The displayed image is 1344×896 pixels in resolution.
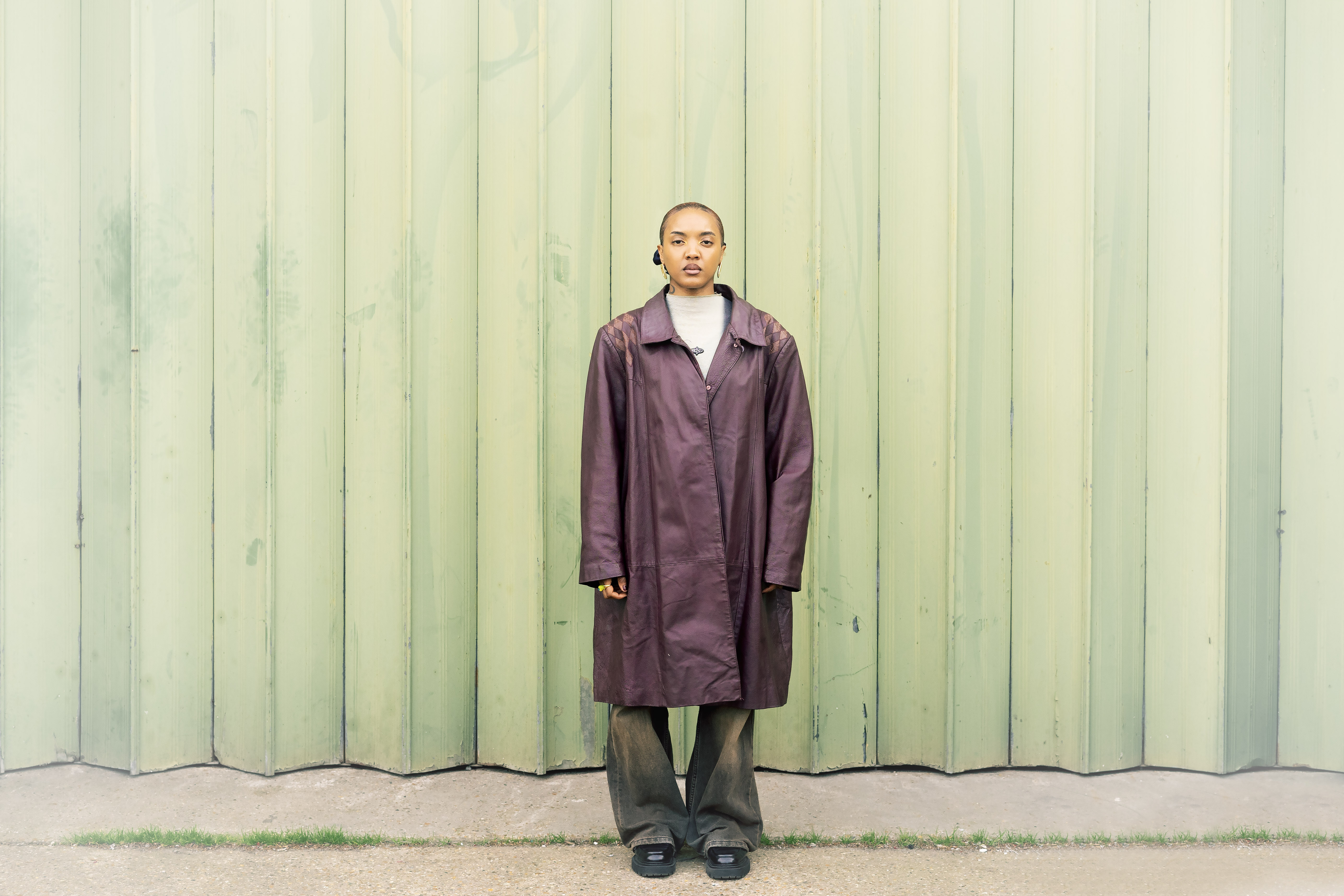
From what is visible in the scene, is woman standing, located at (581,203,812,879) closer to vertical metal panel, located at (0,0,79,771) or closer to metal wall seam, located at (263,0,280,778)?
metal wall seam, located at (263,0,280,778)

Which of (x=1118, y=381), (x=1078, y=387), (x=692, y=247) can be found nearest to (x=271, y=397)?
(x=692, y=247)

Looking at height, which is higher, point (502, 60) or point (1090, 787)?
point (502, 60)

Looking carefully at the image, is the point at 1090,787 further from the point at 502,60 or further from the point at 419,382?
the point at 502,60

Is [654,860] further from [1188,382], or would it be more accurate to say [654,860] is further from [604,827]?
[1188,382]

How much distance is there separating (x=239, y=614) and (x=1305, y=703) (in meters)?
4.33

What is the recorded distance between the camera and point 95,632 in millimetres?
4078

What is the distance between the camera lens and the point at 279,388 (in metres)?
4.03

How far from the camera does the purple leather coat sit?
314cm

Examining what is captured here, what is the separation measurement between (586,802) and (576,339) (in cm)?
178

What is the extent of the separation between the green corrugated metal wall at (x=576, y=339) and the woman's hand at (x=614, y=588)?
85 cm

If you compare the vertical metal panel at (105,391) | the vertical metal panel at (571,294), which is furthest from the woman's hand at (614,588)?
the vertical metal panel at (105,391)

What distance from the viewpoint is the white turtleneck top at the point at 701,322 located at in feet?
10.8

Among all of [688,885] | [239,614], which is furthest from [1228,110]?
[239,614]

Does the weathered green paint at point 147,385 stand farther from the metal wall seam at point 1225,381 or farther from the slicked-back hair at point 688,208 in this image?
the metal wall seam at point 1225,381
